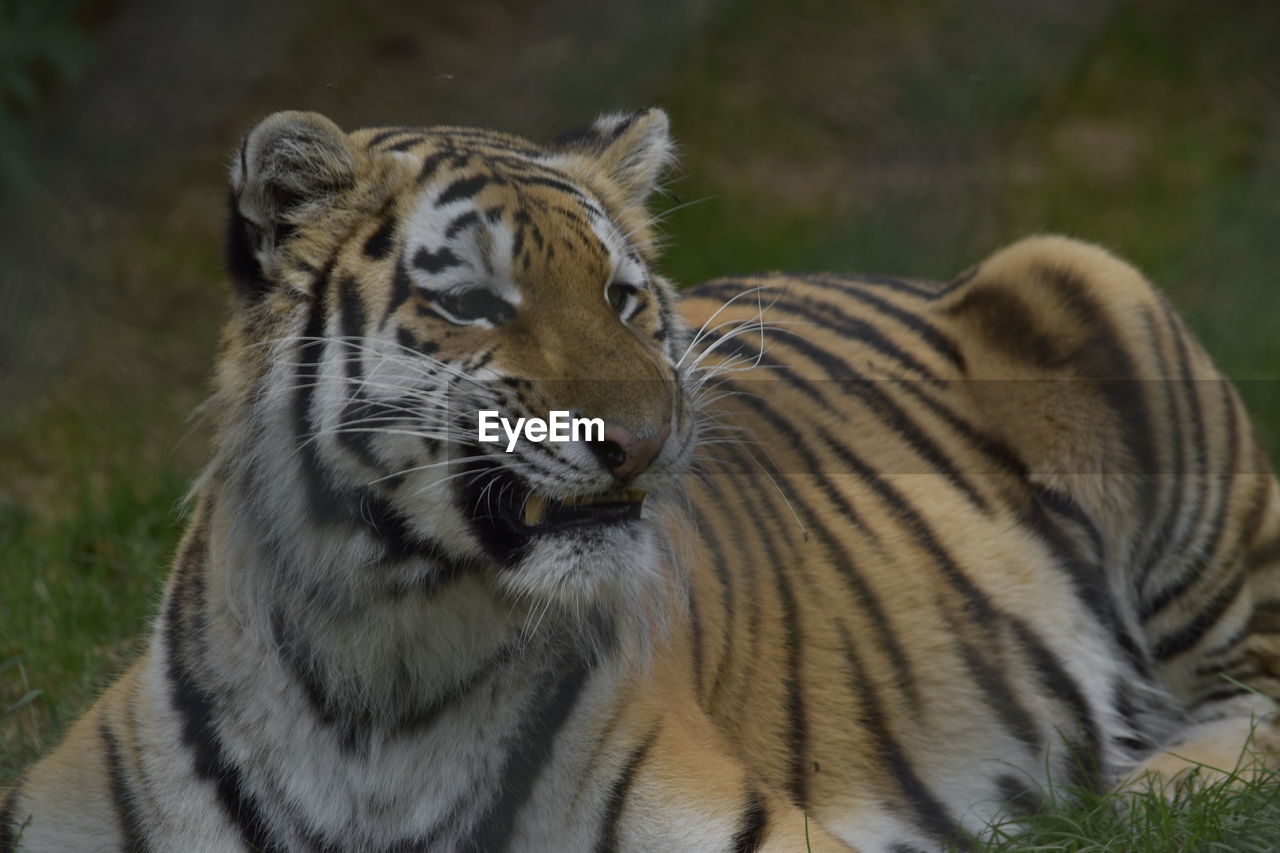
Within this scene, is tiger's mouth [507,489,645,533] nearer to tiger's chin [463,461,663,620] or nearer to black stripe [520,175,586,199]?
tiger's chin [463,461,663,620]

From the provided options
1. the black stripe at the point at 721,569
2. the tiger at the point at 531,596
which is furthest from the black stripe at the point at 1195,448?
the black stripe at the point at 721,569

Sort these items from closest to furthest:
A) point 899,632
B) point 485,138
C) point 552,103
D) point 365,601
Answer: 1. point 552,103
2. point 365,601
3. point 485,138
4. point 899,632

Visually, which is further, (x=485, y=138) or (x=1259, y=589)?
(x=1259, y=589)

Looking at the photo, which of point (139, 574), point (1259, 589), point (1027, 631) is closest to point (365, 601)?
point (1027, 631)

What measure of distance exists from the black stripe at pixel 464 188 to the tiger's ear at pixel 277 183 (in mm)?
114

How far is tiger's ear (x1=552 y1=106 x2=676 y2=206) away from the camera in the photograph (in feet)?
7.30

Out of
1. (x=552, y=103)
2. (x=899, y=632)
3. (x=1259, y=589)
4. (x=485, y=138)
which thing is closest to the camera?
(x=552, y=103)

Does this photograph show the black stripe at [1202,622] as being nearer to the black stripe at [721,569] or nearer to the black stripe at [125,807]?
the black stripe at [721,569]

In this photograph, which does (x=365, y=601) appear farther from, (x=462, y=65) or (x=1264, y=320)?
(x=1264, y=320)

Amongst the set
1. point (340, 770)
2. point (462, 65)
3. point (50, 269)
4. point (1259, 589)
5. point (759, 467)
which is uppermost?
point (462, 65)

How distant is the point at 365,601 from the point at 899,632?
40.7 inches

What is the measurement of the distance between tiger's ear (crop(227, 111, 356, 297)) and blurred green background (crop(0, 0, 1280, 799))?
88mm

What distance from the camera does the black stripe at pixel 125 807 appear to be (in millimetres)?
2018

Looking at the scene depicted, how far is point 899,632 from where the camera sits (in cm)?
258
